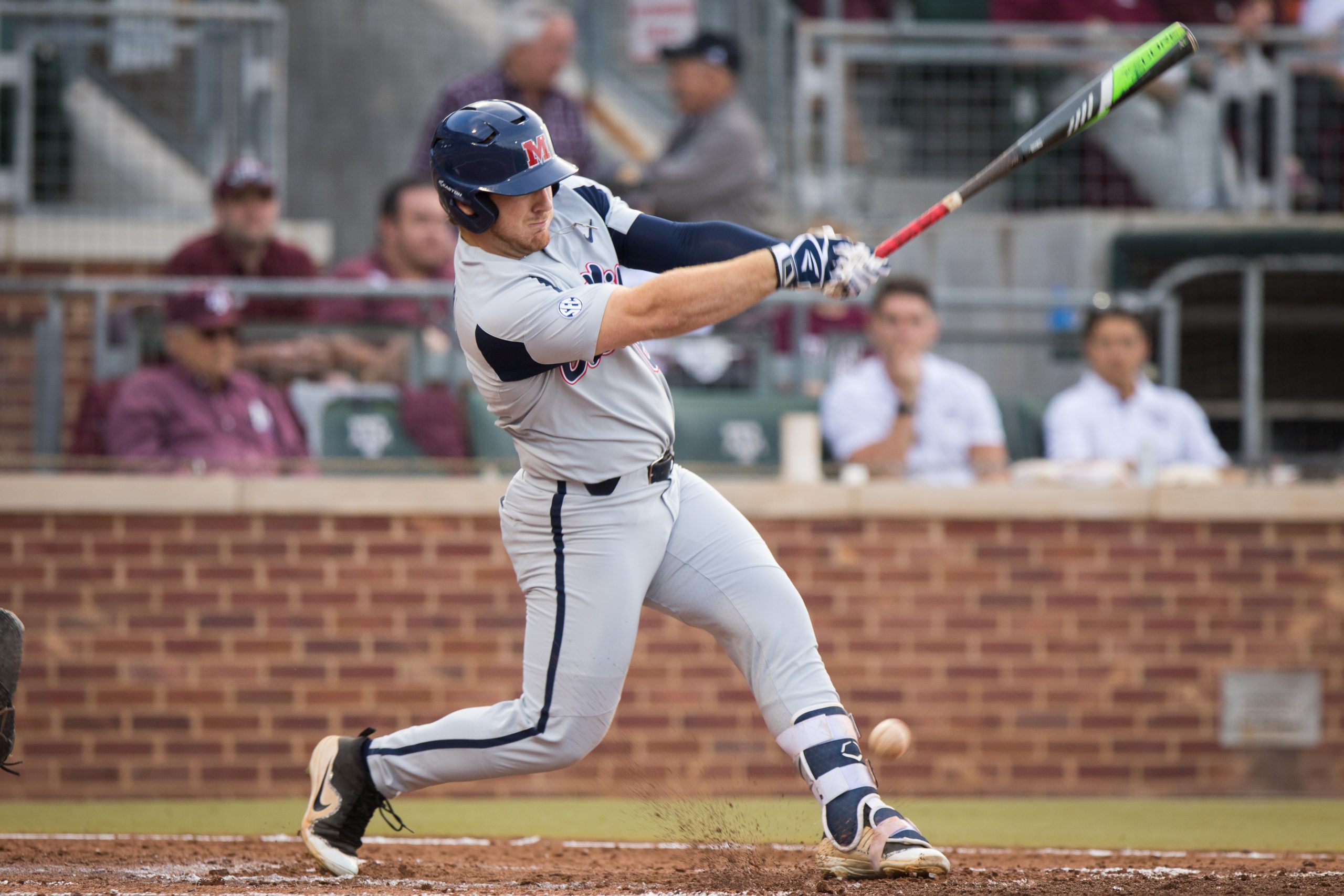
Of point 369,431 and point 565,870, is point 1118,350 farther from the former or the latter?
point 565,870

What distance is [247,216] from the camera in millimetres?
7051

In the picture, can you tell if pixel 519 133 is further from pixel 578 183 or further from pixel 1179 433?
pixel 1179 433

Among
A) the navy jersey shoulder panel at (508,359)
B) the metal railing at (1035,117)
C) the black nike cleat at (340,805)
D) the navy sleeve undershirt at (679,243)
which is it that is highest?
the metal railing at (1035,117)

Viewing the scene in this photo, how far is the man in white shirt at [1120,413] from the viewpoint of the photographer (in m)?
6.87

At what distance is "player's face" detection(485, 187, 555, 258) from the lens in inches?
150

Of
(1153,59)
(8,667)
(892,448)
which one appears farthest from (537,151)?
(892,448)

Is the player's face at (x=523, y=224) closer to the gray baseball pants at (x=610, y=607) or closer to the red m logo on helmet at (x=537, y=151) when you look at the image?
the red m logo on helmet at (x=537, y=151)

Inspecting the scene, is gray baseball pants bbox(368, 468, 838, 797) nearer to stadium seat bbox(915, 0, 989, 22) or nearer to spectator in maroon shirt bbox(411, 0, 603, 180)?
spectator in maroon shirt bbox(411, 0, 603, 180)

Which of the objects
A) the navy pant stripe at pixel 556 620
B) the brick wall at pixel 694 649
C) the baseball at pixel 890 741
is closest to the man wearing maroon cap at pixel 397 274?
the brick wall at pixel 694 649

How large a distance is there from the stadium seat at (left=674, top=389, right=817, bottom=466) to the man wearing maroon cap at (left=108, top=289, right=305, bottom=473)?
1666mm

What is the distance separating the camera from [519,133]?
3.78m

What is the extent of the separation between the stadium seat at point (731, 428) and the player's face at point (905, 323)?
442 millimetres

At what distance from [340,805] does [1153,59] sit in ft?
9.38

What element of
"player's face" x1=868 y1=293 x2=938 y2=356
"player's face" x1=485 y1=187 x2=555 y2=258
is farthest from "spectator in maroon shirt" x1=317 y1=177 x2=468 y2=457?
"player's face" x1=485 y1=187 x2=555 y2=258
